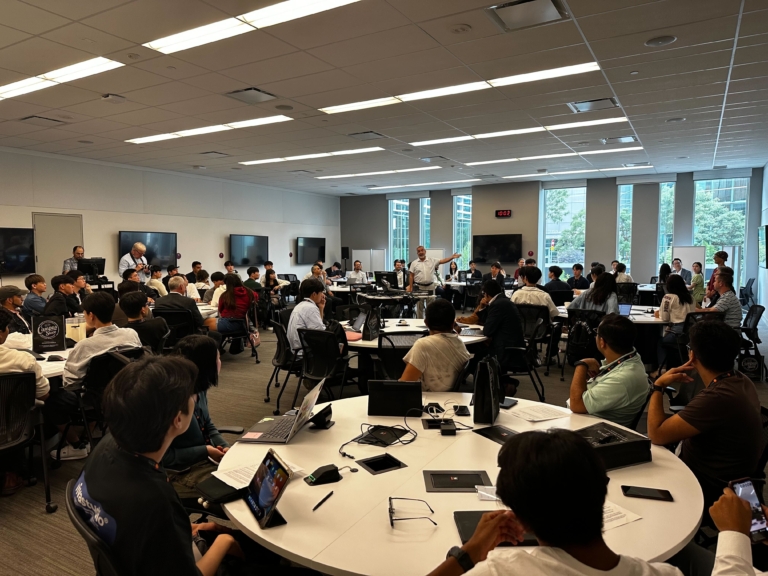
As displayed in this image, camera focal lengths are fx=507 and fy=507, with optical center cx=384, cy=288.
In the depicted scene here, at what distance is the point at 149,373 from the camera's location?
1.47 meters

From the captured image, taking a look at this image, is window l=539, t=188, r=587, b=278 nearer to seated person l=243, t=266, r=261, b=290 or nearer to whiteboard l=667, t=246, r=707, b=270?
whiteboard l=667, t=246, r=707, b=270

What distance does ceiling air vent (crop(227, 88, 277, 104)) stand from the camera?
19.6 ft

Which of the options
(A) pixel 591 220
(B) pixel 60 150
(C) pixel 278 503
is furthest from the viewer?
(A) pixel 591 220

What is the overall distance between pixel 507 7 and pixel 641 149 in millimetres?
7175

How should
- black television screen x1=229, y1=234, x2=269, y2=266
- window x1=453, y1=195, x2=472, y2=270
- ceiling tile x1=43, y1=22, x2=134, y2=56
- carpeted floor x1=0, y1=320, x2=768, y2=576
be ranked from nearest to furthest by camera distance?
carpeted floor x1=0, y1=320, x2=768, y2=576 → ceiling tile x1=43, y1=22, x2=134, y2=56 → black television screen x1=229, y1=234, x2=269, y2=266 → window x1=453, y1=195, x2=472, y2=270

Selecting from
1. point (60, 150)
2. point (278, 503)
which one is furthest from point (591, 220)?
point (278, 503)

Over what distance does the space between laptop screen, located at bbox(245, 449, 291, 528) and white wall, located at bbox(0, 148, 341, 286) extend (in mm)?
9940

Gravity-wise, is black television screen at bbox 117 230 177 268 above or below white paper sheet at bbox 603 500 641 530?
above

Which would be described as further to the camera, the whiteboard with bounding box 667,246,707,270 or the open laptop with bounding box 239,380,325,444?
the whiteboard with bounding box 667,246,707,270

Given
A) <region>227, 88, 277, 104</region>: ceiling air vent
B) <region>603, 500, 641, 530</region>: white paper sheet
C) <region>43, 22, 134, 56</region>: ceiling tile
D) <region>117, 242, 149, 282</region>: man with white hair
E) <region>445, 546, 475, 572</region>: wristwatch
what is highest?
<region>227, 88, 277, 104</region>: ceiling air vent

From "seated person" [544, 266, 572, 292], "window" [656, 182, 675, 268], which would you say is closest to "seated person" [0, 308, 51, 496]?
"seated person" [544, 266, 572, 292]

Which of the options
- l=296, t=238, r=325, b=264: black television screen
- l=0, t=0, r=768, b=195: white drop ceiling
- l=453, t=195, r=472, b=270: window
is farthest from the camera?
l=453, t=195, r=472, b=270: window

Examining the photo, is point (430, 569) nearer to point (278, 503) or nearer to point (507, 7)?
point (278, 503)

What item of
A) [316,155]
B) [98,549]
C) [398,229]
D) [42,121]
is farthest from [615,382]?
[398,229]
